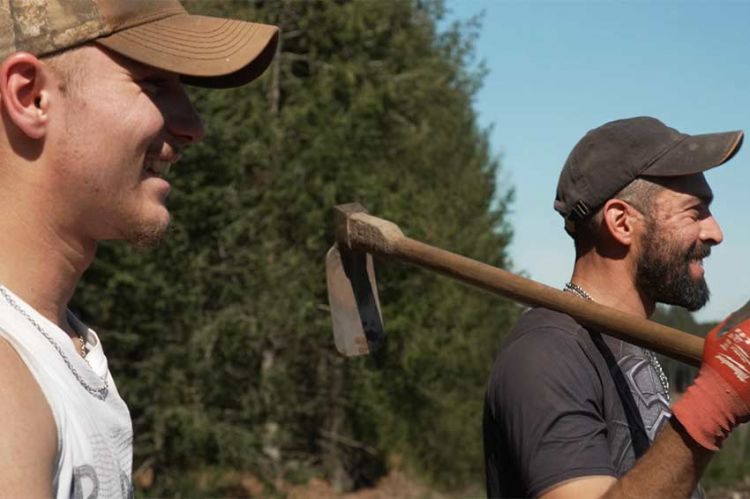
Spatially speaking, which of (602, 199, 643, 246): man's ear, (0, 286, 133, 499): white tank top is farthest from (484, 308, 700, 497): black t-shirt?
(0, 286, 133, 499): white tank top

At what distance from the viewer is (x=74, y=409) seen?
5.33 ft

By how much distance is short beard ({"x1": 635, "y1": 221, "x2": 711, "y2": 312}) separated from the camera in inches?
121

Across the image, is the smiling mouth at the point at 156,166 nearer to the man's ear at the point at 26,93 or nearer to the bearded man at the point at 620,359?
the man's ear at the point at 26,93

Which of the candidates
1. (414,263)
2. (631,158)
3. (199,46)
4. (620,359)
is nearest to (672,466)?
(620,359)

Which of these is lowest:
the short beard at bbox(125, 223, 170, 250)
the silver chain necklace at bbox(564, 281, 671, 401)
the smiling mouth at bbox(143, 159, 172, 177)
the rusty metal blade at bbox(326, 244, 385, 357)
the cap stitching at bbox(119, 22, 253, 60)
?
the rusty metal blade at bbox(326, 244, 385, 357)

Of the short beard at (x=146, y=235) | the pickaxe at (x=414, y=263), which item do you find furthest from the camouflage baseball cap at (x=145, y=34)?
the pickaxe at (x=414, y=263)

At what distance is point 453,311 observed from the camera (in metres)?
17.5

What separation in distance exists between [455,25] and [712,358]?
1655cm

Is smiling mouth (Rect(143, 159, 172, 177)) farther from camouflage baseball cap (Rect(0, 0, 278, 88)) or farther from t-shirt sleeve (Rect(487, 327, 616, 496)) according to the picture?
t-shirt sleeve (Rect(487, 327, 616, 496))

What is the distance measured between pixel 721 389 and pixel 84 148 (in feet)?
4.69

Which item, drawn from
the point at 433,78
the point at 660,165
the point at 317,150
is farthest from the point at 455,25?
the point at 660,165

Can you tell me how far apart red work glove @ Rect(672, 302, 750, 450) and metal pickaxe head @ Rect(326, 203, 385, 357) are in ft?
4.02

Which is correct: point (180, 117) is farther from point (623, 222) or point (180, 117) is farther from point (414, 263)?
point (623, 222)

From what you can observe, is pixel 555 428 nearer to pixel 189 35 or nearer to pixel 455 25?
pixel 189 35
